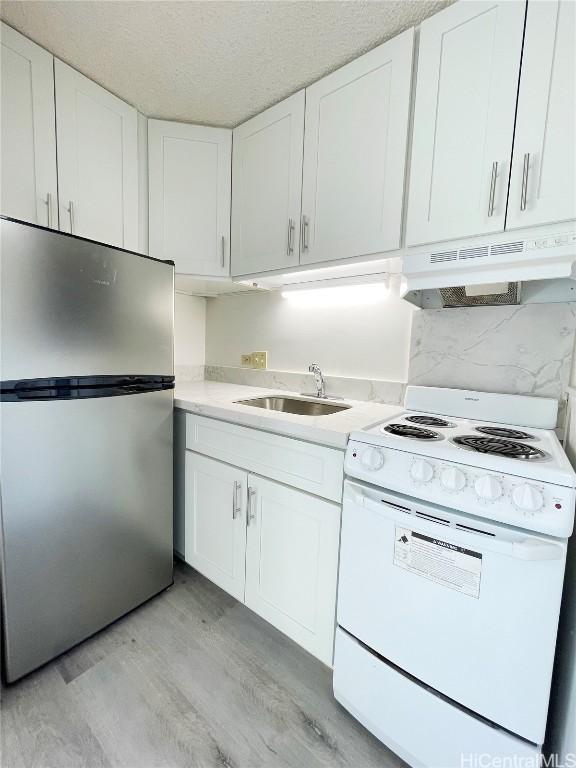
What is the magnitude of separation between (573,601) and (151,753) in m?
1.29

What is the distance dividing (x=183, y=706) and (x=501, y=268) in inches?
70.4

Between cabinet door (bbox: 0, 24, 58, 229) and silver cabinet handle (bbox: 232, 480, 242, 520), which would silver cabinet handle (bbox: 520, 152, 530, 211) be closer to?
silver cabinet handle (bbox: 232, 480, 242, 520)

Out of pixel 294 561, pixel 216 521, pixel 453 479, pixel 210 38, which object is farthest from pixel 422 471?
pixel 210 38

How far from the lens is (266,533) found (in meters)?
1.37

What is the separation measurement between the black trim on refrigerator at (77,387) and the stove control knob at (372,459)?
985mm

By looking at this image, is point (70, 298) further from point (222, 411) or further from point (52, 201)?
point (222, 411)

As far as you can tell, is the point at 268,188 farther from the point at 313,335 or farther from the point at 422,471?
the point at 422,471

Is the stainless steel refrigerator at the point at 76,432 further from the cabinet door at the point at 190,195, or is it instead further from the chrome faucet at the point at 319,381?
the chrome faucet at the point at 319,381

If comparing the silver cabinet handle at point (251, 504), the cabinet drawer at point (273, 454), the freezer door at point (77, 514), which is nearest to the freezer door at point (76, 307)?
the freezer door at point (77, 514)

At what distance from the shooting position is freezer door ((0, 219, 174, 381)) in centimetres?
107

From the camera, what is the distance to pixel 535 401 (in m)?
1.26

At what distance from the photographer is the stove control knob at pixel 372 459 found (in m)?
1.00

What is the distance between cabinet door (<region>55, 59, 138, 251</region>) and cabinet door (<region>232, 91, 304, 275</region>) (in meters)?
0.53

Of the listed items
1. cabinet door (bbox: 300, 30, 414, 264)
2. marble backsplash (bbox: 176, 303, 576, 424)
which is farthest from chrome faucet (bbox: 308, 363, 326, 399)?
cabinet door (bbox: 300, 30, 414, 264)
